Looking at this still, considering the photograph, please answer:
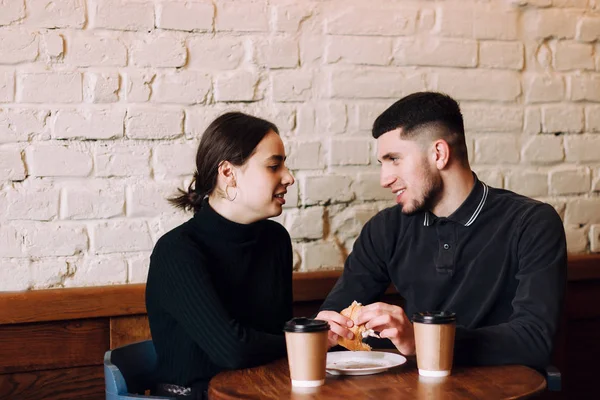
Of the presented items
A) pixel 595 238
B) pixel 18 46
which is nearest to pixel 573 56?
pixel 595 238

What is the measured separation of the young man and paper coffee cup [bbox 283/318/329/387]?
28 cm

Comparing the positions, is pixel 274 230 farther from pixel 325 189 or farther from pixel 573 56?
pixel 573 56

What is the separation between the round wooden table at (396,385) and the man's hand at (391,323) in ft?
0.18

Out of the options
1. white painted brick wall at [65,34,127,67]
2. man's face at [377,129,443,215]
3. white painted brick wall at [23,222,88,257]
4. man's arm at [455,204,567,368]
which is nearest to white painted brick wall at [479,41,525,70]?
man's face at [377,129,443,215]

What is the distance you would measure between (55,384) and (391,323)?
105 centimetres

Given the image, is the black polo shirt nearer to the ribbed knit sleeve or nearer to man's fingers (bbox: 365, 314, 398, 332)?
man's fingers (bbox: 365, 314, 398, 332)

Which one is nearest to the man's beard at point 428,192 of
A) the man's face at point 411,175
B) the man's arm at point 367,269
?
the man's face at point 411,175

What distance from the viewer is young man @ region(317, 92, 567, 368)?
188 centimetres

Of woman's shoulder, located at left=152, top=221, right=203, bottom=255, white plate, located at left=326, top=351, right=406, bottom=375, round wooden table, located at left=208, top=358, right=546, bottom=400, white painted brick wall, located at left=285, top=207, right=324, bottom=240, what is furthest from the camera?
white painted brick wall, located at left=285, top=207, right=324, bottom=240

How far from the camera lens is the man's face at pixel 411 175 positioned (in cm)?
211

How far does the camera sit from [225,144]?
203cm

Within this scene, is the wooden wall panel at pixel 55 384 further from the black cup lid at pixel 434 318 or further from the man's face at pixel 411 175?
the black cup lid at pixel 434 318

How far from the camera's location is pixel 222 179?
80.4 inches

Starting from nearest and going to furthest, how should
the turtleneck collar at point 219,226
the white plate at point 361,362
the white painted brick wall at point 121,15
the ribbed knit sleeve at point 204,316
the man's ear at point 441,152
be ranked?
1. the white plate at point 361,362
2. the ribbed knit sleeve at point 204,316
3. the turtleneck collar at point 219,226
4. the man's ear at point 441,152
5. the white painted brick wall at point 121,15
